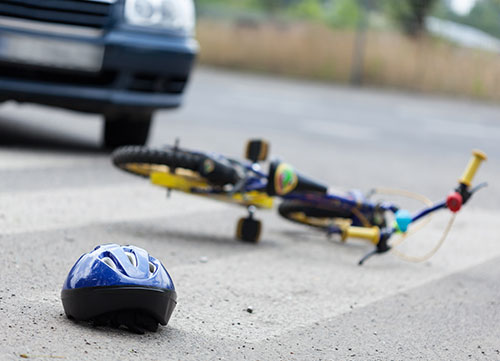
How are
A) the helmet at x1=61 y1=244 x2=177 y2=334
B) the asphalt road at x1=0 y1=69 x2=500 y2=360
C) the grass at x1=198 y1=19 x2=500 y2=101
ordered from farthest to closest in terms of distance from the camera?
the grass at x1=198 y1=19 x2=500 y2=101, the asphalt road at x1=0 y1=69 x2=500 y2=360, the helmet at x1=61 y1=244 x2=177 y2=334

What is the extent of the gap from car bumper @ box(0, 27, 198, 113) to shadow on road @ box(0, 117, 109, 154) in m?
0.68

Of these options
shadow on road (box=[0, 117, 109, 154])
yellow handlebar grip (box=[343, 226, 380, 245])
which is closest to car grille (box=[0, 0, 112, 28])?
shadow on road (box=[0, 117, 109, 154])

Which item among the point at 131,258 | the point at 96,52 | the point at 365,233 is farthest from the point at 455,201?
the point at 96,52

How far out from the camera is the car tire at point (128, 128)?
7430mm

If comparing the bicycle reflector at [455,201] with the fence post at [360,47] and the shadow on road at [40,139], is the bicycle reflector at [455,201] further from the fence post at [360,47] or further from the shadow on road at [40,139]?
the fence post at [360,47]

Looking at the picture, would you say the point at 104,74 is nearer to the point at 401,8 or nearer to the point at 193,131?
the point at 193,131

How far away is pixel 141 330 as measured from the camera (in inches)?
131

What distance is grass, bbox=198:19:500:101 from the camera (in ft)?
68.6

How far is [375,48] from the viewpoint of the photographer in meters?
22.1

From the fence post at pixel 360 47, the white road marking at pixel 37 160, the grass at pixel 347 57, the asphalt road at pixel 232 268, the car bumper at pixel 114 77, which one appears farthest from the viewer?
the fence post at pixel 360 47

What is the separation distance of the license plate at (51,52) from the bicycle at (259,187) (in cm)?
174

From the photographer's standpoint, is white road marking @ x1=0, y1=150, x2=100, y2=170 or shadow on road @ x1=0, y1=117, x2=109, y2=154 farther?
shadow on road @ x1=0, y1=117, x2=109, y2=154

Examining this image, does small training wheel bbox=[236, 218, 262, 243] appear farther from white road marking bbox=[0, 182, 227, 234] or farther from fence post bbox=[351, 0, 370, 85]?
fence post bbox=[351, 0, 370, 85]

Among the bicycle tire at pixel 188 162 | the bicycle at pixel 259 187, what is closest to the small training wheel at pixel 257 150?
the bicycle at pixel 259 187
